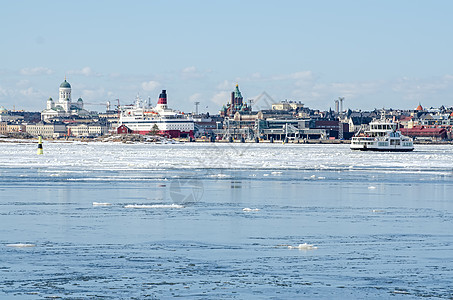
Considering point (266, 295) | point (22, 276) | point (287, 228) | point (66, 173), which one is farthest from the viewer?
point (66, 173)

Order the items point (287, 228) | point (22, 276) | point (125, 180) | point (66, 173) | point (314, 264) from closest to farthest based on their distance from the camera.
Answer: point (22, 276)
point (314, 264)
point (287, 228)
point (125, 180)
point (66, 173)

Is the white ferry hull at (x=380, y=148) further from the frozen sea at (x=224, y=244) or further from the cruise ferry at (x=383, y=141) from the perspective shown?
the frozen sea at (x=224, y=244)

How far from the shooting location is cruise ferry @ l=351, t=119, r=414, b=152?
9825cm

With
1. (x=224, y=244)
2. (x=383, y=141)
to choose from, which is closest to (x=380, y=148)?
(x=383, y=141)

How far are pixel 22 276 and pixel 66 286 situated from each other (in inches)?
34.5

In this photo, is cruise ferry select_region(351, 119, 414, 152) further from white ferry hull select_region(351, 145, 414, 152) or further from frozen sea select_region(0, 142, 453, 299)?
frozen sea select_region(0, 142, 453, 299)

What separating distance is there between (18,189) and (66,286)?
14593 mm

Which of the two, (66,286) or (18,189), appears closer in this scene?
(66,286)

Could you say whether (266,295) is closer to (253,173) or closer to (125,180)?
(125,180)

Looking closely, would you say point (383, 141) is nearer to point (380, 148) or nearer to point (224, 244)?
point (380, 148)

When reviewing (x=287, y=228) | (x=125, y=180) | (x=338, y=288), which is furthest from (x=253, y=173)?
(x=338, y=288)

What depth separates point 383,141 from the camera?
98.9 meters

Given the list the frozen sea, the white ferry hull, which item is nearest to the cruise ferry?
the white ferry hull

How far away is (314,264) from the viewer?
40.0 feet
